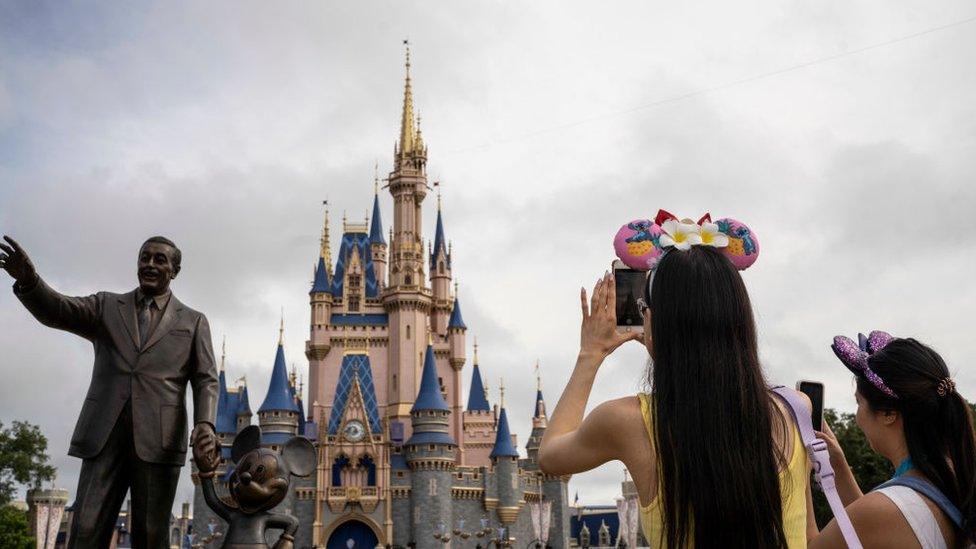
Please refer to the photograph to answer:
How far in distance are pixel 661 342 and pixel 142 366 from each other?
434cm

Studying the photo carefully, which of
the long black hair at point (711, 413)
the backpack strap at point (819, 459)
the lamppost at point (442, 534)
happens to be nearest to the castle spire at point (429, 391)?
the lamppost at point (442, 534)

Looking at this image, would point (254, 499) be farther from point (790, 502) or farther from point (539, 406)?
point (539, 406)

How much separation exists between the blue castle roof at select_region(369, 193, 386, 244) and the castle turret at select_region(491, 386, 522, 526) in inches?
616

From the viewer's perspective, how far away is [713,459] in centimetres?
262

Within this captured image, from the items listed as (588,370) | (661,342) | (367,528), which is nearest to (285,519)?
(588,370)

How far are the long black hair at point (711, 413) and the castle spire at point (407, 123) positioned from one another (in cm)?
6180

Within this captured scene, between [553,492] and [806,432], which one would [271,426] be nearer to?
[553,492]

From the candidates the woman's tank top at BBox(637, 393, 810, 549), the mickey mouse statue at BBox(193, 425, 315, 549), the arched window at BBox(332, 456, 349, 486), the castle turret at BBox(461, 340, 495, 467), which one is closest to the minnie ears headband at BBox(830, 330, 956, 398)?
the woman's tank top at BBox(637, 393, 810, 549)

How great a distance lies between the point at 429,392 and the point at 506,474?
6.49 m

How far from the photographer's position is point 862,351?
11.2ft

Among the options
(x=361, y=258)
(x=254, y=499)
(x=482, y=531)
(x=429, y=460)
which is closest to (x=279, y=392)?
(x=429, y=460)

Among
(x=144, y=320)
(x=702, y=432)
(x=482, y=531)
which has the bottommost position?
(x=702, y=432)

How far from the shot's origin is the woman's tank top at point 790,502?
274 centimetres

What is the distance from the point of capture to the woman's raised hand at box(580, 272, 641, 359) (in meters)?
3.24
